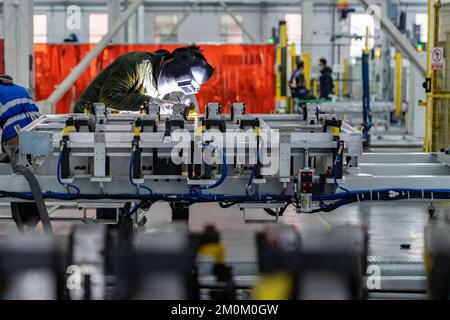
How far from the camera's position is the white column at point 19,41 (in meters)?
14.7

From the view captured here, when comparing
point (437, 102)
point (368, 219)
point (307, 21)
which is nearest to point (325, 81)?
point (307, 21)

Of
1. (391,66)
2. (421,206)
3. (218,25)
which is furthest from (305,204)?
(218,25)

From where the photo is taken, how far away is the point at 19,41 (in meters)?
14.9

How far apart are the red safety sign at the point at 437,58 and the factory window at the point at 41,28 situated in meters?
28.6

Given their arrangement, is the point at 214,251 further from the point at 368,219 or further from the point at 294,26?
the point at 294,26

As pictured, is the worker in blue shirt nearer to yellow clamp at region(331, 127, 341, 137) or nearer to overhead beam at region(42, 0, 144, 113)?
yellow clamp at region(331, 127, 341, 137)

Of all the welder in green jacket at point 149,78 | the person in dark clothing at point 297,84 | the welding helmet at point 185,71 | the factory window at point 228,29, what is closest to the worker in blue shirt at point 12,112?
the welder in green jacket at point 149,78

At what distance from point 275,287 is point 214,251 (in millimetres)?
507

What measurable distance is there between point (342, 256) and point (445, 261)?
62cm

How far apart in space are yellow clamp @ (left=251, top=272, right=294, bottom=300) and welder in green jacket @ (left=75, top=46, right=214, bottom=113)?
323cm

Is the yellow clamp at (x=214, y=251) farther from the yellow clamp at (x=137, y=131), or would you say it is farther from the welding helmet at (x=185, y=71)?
the welding helmet at (x=185, y=71)

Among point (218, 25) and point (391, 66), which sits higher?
point (218, 25)

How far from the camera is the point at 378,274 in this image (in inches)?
211

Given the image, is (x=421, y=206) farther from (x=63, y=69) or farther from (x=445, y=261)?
(x=63, y=69)
